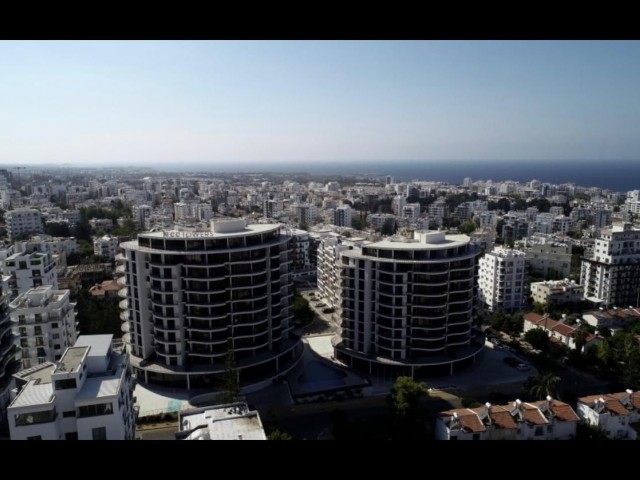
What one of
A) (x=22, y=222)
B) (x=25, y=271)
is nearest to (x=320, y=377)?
Answer: (x=25, y=271)

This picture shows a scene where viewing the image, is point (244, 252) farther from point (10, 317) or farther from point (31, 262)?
point (31, 262)

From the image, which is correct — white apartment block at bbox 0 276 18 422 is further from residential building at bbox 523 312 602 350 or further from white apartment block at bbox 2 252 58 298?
residential building at bbox 523 312 602 350

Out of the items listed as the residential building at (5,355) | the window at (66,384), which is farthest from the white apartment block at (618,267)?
the residential building at (5,355)

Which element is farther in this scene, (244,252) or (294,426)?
(244,252)

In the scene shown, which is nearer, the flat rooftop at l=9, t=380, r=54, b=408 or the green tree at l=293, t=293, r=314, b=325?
the flat rooftop at l=9, t=380, r=54, b=408

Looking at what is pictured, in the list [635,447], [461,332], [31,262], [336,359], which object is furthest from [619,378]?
[31,262]

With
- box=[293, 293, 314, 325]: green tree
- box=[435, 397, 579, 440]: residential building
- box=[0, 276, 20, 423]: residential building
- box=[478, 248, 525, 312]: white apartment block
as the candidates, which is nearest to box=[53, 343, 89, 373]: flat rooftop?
box=[0, 276, 20, 423]: residential building
